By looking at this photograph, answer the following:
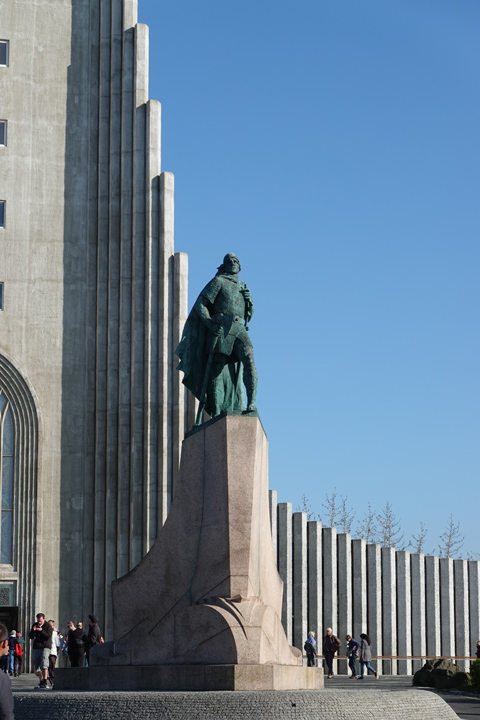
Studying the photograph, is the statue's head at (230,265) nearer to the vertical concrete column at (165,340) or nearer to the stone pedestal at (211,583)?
the stone pedestal at (211,583)

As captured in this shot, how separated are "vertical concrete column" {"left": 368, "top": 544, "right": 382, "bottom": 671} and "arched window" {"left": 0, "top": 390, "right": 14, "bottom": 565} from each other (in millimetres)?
10722

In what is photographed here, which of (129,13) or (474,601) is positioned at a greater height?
(129,13)

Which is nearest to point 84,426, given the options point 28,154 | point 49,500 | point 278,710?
point 49,500

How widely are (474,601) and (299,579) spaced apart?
594 centimetres

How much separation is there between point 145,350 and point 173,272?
2.42m

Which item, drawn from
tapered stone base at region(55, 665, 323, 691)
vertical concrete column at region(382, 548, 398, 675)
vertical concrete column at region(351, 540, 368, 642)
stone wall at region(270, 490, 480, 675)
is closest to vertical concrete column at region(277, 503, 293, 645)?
stone wall at region(270, 490, 480, 675)

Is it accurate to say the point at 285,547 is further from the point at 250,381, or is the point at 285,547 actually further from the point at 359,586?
the point at 250,381

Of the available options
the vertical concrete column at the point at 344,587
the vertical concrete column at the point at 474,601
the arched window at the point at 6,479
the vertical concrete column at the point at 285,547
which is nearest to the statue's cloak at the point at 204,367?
the arched window at the point at 6,479

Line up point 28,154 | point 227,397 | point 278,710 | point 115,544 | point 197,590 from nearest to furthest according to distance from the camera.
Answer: point 278,710
point 197,590
point 227,397
point 115,544
point 28,154

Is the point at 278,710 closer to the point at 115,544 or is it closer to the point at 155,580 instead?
the point at 155,580

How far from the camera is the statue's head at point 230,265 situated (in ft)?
50.2

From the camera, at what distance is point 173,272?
32.0 m

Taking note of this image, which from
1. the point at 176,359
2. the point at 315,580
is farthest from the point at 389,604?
the point at 176,359

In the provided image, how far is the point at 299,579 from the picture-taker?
33.2 m
